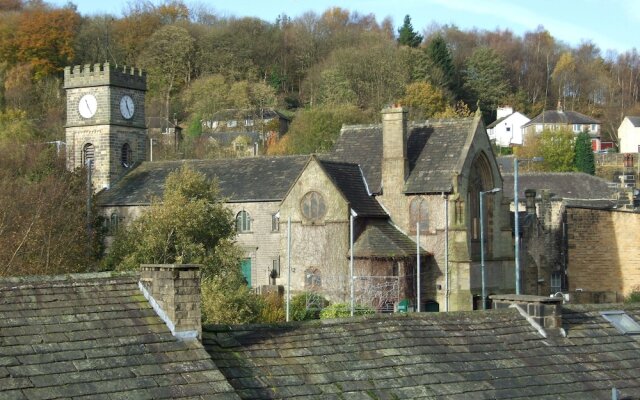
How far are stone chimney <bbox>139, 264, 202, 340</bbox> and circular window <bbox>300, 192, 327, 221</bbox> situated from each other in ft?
98.4

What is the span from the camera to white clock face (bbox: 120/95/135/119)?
211 ft

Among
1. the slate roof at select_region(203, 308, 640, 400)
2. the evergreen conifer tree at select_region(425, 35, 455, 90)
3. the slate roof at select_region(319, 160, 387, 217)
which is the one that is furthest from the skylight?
the evergreen conifer tree at select_region(425, 35, 455, 90)

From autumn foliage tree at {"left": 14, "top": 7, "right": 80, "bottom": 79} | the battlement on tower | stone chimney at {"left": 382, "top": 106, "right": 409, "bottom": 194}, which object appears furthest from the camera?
autumn foliage tree at {"left": 14, "top": 7, "right": 80, "bottom": 79}

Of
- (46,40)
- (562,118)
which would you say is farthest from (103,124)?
(562,118)

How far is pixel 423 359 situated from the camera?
20.5 meters

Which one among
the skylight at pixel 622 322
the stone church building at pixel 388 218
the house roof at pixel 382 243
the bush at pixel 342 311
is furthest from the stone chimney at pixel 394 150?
the skylight at pixel 622 322

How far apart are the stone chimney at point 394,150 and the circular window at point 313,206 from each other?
329 cm

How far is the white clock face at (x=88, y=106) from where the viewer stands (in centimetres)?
6378

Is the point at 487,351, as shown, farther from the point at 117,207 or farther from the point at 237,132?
the point at 237,132

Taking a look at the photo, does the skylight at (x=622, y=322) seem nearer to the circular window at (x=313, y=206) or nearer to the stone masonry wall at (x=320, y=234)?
the stone masonry wall at (x=320, y=234)

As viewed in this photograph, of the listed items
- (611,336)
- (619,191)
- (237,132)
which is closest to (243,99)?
(237,132)

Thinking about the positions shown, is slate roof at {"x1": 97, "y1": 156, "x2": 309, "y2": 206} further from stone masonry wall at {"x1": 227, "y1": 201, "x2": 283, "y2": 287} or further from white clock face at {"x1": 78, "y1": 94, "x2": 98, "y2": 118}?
white clock face at {"x1": 78, "y1": 94, "x2": 98, "y2": 118}

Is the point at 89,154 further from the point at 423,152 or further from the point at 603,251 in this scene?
the point at 603,251

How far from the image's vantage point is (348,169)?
51.6 meters
